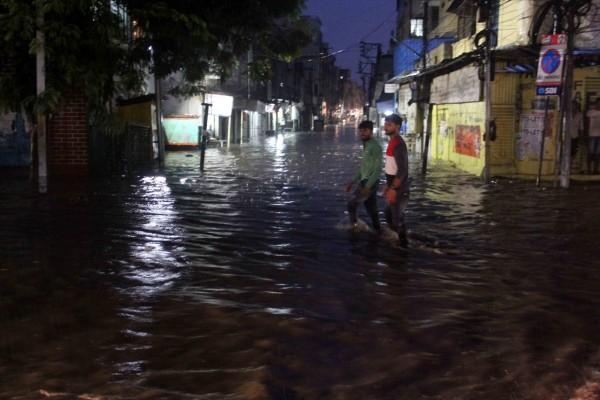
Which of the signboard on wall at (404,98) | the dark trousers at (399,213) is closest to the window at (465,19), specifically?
the signboard on wall at (404,98)

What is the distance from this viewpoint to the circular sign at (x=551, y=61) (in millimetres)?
14703

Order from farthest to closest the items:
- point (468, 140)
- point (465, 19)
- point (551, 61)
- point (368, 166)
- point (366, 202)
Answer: point (465, 19) < point (468, 140) < point (551, 61) < point (366, 202) < point (368, 166)

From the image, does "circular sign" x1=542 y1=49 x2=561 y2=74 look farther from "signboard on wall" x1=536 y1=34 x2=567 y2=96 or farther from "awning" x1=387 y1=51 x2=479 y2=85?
"awning" x1=387 y1=51 x2=479 y2=85

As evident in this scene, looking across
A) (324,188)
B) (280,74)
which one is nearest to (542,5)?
(324,188)

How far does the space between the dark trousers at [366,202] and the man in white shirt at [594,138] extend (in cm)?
957

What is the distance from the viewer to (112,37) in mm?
13047

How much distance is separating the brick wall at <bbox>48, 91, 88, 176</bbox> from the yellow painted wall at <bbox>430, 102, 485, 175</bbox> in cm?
1040

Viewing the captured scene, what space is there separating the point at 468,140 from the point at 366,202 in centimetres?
1287

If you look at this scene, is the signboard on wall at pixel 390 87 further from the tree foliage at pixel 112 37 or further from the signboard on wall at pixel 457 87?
the tree foliage at pixel 112 37

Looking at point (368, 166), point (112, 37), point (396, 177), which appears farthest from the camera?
point (112, 37)

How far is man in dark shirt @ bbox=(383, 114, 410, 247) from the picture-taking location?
878cm

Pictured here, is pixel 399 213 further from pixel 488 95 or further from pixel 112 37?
pixel 488 95

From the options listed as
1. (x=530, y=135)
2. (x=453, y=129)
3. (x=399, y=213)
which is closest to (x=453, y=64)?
(x=530, y=135)

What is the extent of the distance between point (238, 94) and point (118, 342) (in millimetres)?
43000
